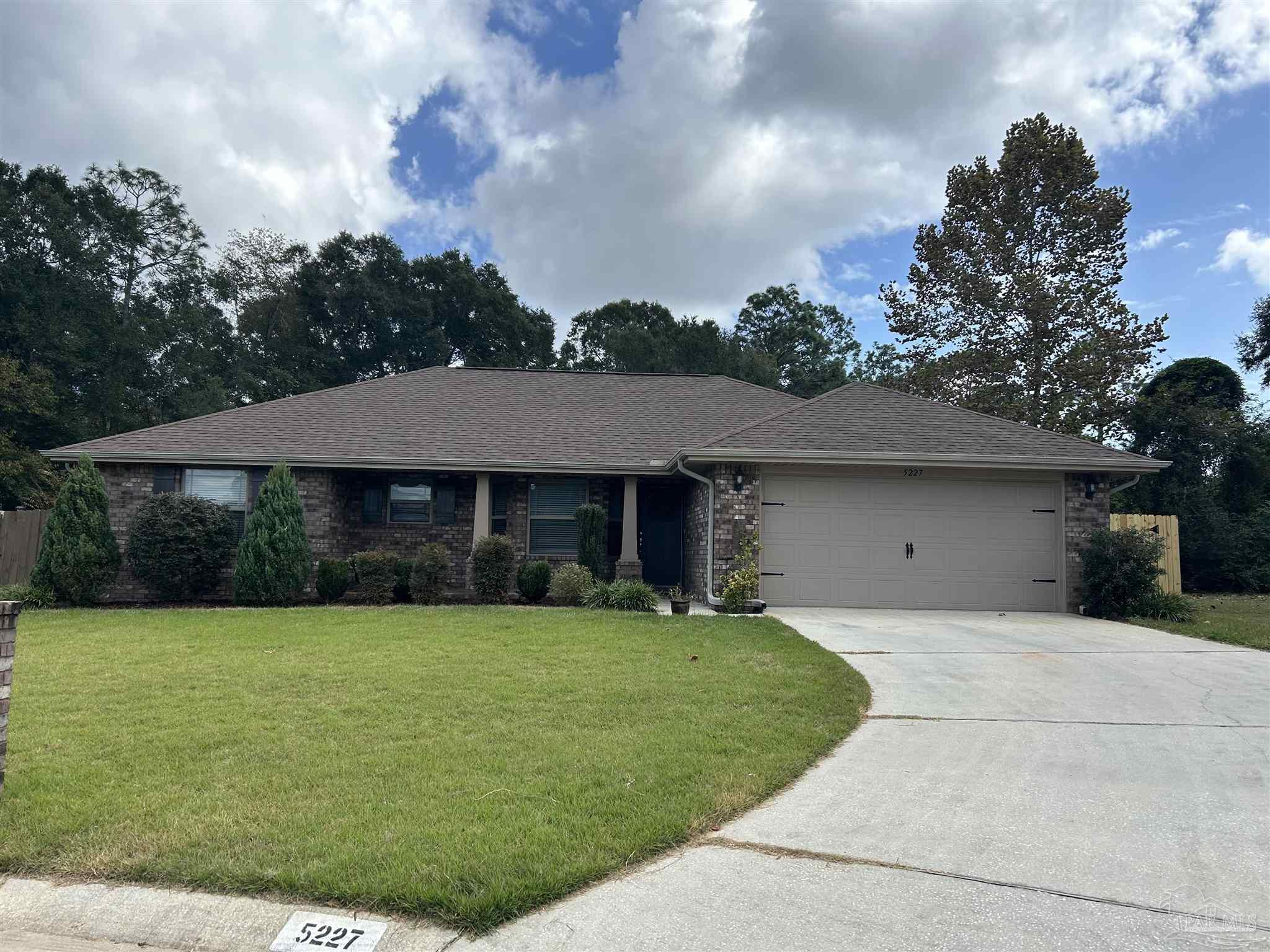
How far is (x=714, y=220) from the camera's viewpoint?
19.2m

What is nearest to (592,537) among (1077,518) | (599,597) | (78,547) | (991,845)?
(599,597)

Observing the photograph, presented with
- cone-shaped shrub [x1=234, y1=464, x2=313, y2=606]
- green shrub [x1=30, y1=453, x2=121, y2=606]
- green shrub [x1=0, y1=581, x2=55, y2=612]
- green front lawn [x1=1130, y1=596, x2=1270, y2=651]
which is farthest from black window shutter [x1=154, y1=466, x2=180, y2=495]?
green front lawn [x1=1130, y1=596, x2=1270, y2=651]

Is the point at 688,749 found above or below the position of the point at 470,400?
below

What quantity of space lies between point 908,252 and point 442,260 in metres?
21.5

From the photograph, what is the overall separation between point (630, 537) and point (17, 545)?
11.3 m

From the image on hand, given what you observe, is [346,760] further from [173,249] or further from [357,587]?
[173,249]

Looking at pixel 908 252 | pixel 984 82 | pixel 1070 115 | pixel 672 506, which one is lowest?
pixel 672 506

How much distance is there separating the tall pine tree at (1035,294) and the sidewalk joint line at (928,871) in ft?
69.2

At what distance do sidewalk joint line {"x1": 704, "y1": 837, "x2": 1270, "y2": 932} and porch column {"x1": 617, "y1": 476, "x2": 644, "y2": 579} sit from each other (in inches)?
361

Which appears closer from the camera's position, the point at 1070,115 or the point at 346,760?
the point at 346,760

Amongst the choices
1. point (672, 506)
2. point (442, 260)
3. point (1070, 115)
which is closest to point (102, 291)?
point (442, 260)

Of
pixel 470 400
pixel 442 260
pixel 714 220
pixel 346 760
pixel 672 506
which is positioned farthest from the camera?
pixel 442 260

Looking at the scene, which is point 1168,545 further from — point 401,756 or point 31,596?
point 31,596

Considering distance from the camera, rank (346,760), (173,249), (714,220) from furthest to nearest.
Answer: (173,249)
(714,220)
(346,760)
